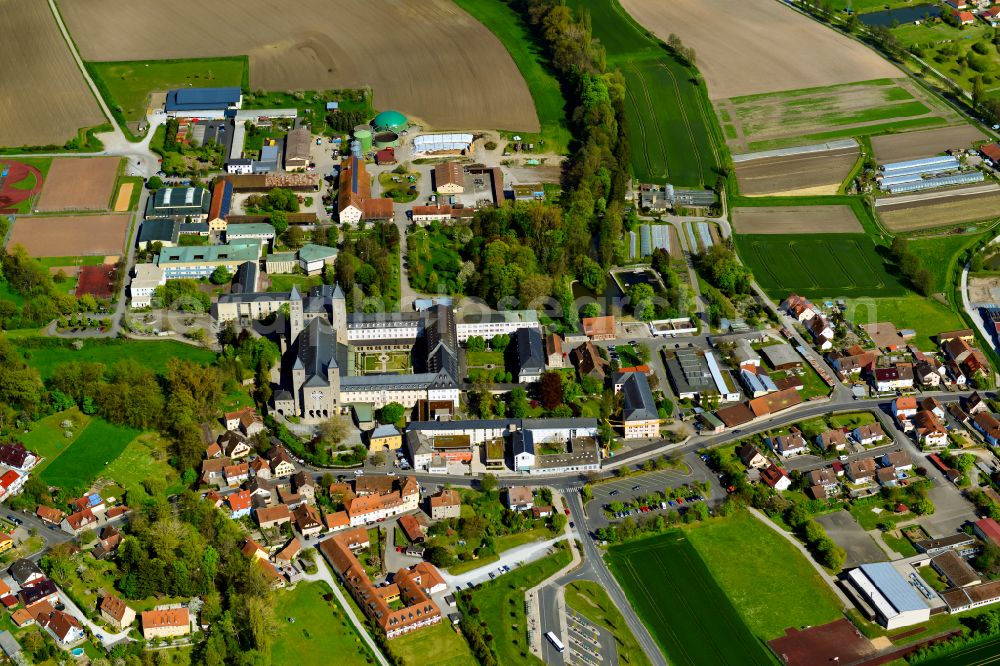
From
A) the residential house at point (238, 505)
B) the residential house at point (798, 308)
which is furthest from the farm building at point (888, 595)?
the residential house at point (238, 505)

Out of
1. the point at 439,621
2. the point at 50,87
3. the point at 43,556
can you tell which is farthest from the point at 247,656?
the point at 50,87

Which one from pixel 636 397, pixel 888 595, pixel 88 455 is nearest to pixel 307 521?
pixel 88 455

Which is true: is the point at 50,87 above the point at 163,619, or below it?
above

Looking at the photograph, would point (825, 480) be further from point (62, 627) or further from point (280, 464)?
point (62, 627)

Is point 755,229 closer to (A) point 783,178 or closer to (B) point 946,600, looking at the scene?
(A) point 783,178

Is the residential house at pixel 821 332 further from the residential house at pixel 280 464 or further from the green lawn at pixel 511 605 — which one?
the residential house at pixel 280 464

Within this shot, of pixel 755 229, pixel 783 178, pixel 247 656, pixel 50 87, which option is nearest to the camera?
pixel 247 656

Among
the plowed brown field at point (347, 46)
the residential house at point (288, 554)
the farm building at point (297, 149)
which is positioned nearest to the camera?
the residential house at point (288, 554)
